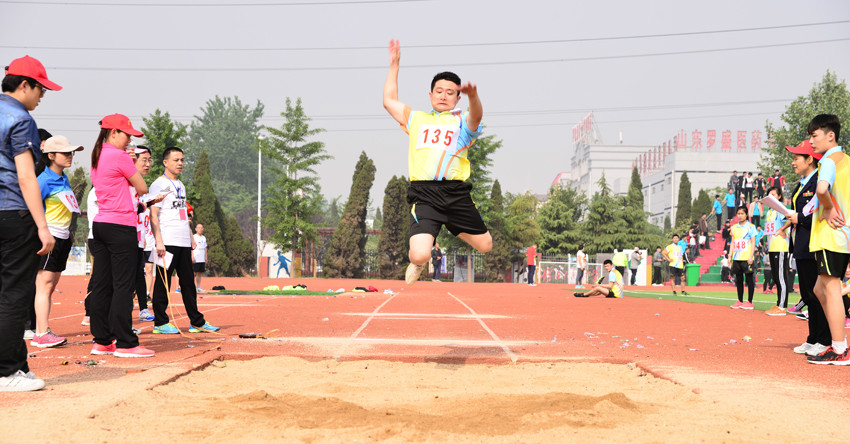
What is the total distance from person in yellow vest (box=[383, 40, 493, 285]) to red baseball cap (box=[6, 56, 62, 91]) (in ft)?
9.02

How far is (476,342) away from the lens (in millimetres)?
7594

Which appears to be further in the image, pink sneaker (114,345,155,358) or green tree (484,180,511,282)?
green tree (484,180,511,282)

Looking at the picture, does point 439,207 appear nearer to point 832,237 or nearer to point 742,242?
point 832,237

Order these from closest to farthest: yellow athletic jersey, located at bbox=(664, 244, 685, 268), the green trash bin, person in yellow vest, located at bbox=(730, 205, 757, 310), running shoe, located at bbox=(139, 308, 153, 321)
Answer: running shoe, located at bbox=(139, 308, 153, 321) < person in yellow vest, located at bbox=(730, 205, 757, 310) < yellow athletic jersey, located at bbox=(664, 244, 685, 268) < the green trash bin

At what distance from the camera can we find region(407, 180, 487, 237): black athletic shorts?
19.1ft

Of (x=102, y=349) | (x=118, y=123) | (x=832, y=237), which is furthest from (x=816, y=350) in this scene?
(x=118, y=123)

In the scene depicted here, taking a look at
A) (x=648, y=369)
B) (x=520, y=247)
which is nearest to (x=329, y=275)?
(x=520, y=247)

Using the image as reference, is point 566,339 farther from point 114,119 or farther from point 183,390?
point 114,119

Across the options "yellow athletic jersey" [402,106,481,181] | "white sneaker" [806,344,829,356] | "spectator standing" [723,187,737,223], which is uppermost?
"spectator standing" [723,187,737,223]

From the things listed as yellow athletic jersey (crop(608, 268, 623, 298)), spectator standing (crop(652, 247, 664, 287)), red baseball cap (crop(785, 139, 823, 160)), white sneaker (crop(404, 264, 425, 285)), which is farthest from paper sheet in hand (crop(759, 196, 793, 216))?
spectator standing (crop(652, 247, 664, 287))

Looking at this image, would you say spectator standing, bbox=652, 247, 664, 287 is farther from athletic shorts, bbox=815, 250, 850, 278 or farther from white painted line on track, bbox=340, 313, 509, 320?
athletic shorts, bbox=815, 250, 850, 278

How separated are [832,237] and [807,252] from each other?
0.51m

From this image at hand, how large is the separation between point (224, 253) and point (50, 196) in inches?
1408

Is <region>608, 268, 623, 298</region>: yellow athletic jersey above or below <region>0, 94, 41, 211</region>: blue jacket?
below
